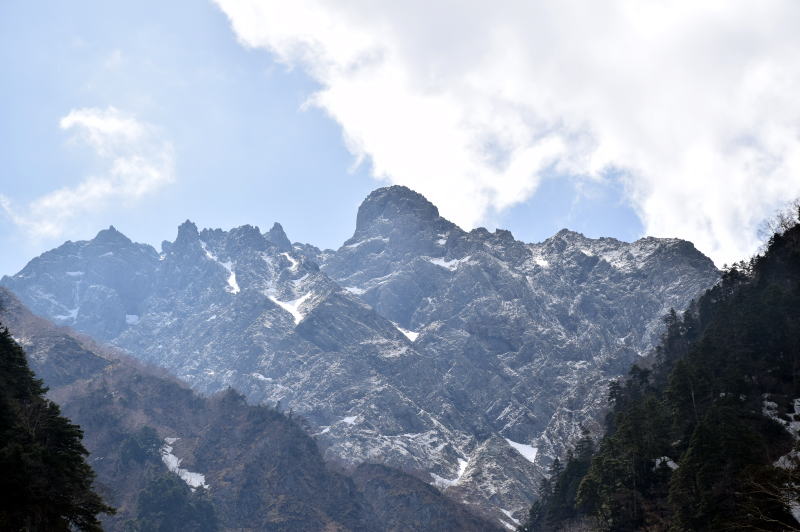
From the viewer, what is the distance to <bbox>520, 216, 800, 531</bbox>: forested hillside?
208ft

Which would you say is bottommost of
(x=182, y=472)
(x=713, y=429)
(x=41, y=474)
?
(x=182, y=472)

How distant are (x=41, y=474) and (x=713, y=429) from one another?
6018 cm

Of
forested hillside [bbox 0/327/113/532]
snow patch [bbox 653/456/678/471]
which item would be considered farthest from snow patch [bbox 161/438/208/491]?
forested hillside [bbox 0/327/113/532]

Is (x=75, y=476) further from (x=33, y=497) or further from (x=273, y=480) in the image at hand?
(x=273, y=480)

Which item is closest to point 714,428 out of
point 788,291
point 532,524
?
point 788,291

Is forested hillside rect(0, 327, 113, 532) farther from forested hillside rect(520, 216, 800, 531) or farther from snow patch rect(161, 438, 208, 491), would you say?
snow patch rect(161, 438, 208, 491)

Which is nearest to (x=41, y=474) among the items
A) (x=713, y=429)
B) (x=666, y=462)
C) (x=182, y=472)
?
(x=713, y=429)

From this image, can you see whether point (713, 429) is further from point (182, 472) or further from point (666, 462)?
point (182, 472)

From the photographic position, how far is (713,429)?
66750 millimetres

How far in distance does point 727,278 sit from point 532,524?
64180mm

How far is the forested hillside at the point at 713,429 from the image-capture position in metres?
63.2

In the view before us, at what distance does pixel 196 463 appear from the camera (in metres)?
197

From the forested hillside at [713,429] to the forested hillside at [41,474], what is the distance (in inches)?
1971

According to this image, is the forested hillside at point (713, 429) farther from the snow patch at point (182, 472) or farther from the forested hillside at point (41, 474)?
the snow patch at point (182, 472)
